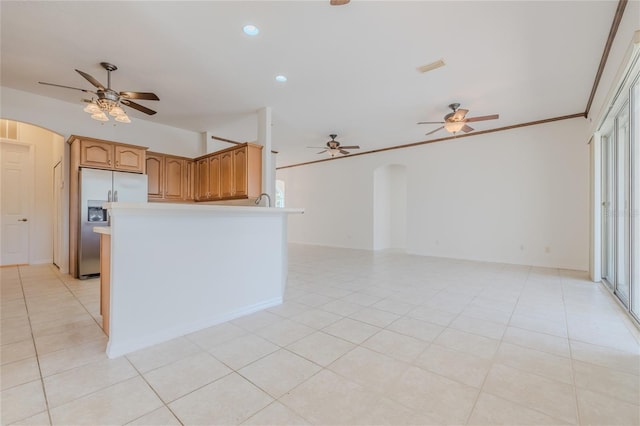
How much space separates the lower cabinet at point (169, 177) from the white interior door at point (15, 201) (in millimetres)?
2511

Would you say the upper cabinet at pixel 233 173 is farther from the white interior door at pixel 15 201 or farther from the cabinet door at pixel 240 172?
the white interior door at pixel 15 201

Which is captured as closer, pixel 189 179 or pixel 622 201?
pixel 622 201

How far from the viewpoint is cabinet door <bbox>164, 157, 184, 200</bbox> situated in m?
5.59

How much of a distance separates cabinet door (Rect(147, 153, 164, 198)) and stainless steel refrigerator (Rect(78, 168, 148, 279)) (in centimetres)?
71

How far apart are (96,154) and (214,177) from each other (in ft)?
6.16

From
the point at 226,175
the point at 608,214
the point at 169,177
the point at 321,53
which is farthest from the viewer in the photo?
the point at 169,177

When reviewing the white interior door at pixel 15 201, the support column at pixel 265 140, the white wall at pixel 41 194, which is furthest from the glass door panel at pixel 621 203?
the white interior door at pixel 15 201

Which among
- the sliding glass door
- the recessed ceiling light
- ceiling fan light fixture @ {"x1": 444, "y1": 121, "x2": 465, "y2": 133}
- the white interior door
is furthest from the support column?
the white interior door

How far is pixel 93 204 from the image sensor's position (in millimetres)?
4312

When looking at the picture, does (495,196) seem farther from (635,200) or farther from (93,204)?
(93,204)

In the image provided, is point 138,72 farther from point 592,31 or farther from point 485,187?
point 485,187

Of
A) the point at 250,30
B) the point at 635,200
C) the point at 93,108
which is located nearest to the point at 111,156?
the point at 93,108

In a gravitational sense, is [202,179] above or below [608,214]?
above

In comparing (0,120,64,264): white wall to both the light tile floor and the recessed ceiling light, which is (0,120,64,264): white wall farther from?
the recessed ceiling light
